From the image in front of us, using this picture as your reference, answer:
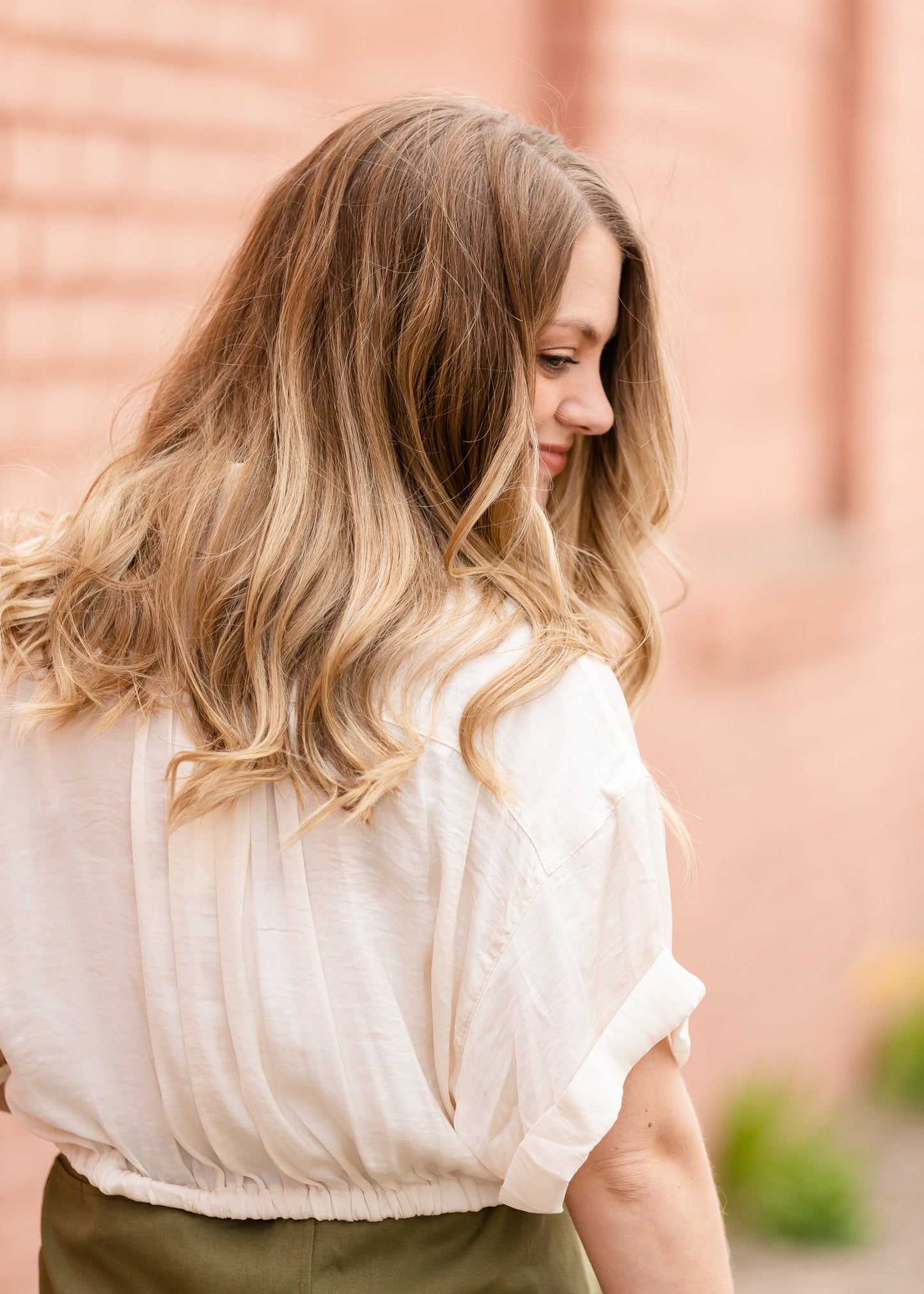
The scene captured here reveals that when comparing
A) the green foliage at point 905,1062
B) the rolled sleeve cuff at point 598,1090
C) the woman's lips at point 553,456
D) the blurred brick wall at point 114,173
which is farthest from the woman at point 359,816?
the green foliage at point 905,1062

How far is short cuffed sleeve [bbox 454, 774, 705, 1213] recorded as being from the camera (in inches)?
49.4

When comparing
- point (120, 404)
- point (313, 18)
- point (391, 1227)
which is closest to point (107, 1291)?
point (391, 1227)

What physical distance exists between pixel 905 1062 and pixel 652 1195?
4.12 m

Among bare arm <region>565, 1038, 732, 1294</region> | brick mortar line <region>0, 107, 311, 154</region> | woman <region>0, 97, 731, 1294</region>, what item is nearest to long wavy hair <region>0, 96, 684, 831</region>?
woman <region>0, 97, 731, 1294</region>

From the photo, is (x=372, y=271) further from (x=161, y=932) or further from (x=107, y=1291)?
(x=107, y=1291)

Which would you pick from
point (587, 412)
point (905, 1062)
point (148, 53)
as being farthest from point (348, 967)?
point (905, 1062)

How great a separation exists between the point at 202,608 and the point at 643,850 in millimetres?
464

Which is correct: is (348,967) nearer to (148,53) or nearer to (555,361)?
(555,361)

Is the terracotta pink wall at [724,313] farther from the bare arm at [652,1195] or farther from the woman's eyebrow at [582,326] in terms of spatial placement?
the bare arm at [652,1195]

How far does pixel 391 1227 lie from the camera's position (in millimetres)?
1396

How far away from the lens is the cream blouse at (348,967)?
1.26 metres

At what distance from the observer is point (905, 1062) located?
5.07m

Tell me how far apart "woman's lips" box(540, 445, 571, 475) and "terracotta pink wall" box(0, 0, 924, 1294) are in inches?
16.8

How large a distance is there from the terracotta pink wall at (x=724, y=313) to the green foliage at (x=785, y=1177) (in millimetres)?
181
